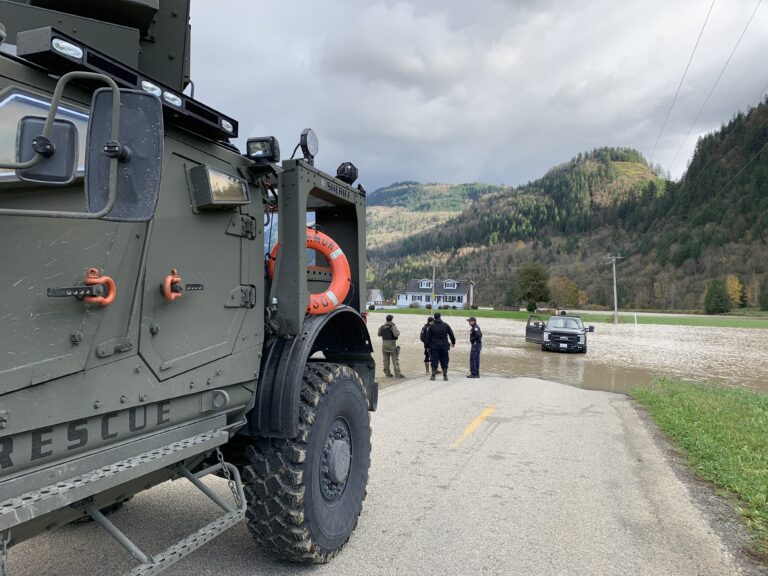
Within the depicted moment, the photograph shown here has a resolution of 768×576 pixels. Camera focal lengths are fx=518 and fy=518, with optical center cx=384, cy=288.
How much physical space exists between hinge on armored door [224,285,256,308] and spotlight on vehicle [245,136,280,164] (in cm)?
80

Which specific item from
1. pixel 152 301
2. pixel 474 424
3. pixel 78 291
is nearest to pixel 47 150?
pixel 78 291

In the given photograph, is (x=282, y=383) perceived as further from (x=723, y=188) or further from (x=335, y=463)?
(x=723, y=188)

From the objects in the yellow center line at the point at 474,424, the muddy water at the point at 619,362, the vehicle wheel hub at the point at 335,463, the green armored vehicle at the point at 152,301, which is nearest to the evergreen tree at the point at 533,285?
the muddy water at the point at 619,362

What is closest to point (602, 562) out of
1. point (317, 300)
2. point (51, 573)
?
point (317, 300)

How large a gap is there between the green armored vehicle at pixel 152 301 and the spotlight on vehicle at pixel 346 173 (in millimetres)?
16

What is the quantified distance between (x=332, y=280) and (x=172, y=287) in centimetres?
164

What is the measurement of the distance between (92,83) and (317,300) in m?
2.00

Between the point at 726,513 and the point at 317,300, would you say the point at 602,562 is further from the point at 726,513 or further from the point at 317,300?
the point at 317,300

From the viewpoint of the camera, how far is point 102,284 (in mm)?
2086

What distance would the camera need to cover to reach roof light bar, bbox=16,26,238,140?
184 centimetres

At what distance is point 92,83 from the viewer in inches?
84.0

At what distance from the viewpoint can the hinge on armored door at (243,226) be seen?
2996 mm

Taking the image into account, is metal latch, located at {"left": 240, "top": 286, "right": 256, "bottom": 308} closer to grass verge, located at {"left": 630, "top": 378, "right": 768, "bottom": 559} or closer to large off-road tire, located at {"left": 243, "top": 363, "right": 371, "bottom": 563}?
large off-road tire, located at {"left": 243, "top": 363, "right": 371, "bottom": 563}

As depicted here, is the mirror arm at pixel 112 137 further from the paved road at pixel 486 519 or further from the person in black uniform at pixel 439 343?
the person in black uniform at pixel 439 343
